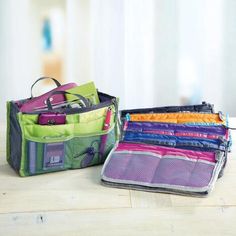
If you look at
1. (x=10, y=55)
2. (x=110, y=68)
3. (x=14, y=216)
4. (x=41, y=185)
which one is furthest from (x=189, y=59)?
(x=14, y=216)

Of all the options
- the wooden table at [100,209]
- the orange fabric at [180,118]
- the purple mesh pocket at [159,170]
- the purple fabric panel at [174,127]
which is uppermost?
the orange fabric at [180,118]

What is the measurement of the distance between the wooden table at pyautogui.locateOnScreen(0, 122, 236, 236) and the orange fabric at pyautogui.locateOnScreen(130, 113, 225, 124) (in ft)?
0.88

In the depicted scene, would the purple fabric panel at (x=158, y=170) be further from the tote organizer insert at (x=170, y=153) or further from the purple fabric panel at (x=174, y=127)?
the purple fabric panel at (x=174, y=127)

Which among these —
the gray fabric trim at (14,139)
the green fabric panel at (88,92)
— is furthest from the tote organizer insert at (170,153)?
the gray fabric trim at (14,139)

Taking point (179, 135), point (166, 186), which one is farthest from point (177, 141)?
point (166, 186)

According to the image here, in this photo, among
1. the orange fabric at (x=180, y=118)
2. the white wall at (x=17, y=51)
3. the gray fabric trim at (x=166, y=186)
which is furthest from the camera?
the white wall at (x=17, y=51)

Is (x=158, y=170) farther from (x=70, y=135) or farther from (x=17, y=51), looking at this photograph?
(x=17, y=51)

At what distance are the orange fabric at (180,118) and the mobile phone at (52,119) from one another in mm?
342

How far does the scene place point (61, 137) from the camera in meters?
1.68

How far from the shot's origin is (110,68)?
102 inches

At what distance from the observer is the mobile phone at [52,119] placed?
1.67 meters

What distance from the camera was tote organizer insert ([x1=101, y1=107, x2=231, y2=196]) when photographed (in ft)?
5.19

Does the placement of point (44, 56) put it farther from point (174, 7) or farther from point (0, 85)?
point (174, 7)

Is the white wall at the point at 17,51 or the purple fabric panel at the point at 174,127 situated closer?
the purple fabric panel at the point at 174,127
